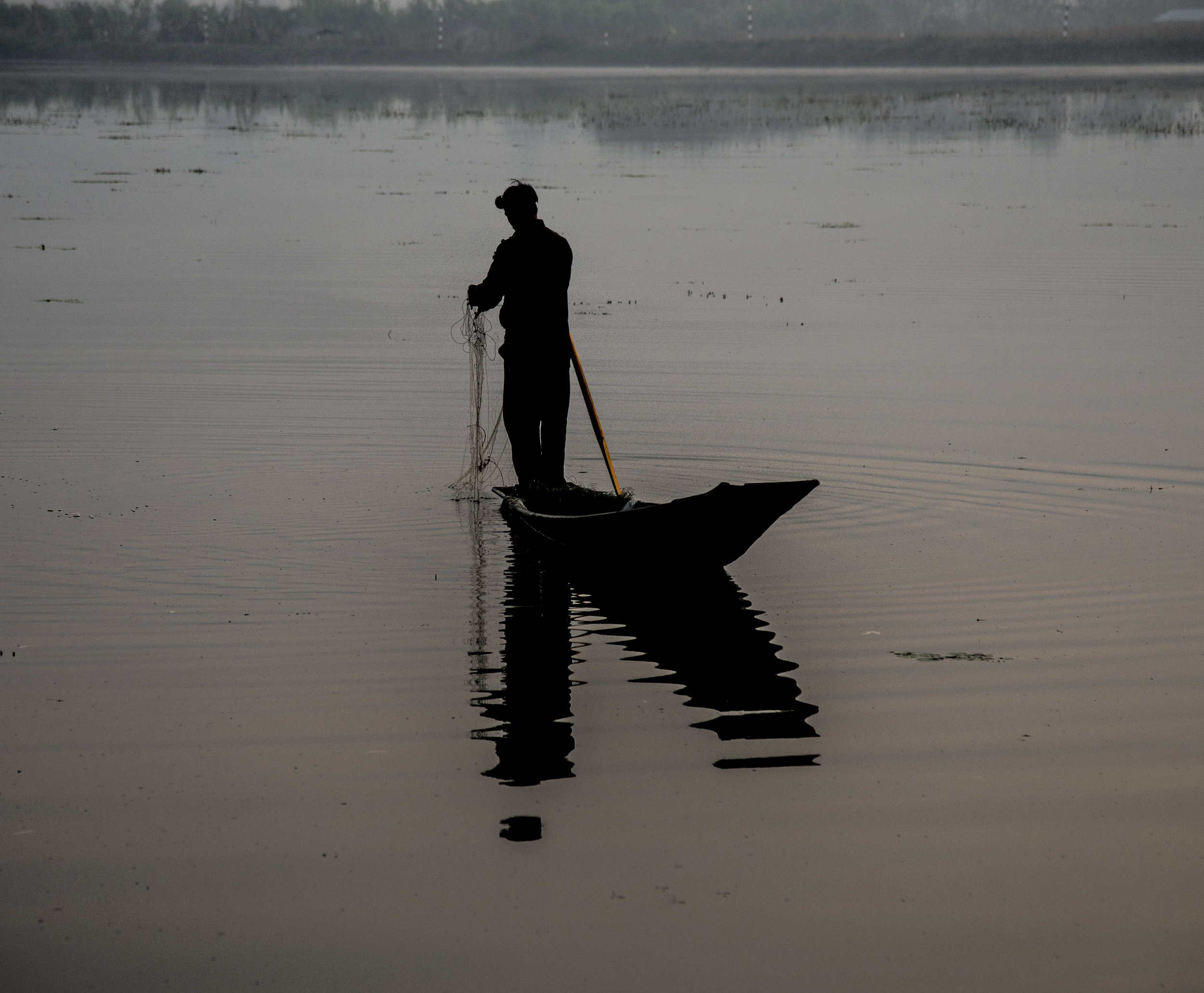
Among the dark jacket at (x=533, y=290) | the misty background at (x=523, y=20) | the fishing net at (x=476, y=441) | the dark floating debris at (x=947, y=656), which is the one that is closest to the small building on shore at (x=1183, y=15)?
the misty background at (x=523, y=20)

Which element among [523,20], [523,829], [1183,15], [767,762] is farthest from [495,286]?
→ [1183,15]

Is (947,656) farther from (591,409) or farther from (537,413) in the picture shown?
(537,413)

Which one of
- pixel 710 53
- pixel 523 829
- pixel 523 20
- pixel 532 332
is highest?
pixel 523 20

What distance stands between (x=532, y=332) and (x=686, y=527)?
80.3 inches

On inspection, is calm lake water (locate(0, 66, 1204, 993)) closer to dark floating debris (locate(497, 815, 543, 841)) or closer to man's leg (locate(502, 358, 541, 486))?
dark floating debris (locate(497, 815, 543, 841))

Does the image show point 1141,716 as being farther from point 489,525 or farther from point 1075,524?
point 489,525

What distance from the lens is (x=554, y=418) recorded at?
9273 millimetres

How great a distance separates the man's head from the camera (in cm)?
894

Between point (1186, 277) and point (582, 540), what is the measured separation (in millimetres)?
12927

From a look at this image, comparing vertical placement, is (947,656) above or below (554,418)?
below

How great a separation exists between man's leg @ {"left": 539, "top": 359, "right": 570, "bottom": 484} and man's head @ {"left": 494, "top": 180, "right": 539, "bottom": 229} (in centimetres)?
85

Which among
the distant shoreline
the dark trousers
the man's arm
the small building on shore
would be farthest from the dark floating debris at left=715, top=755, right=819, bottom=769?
the small building on shore

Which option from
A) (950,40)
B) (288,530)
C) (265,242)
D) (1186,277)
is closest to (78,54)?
(950,40)

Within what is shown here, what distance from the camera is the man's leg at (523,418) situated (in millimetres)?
9250
